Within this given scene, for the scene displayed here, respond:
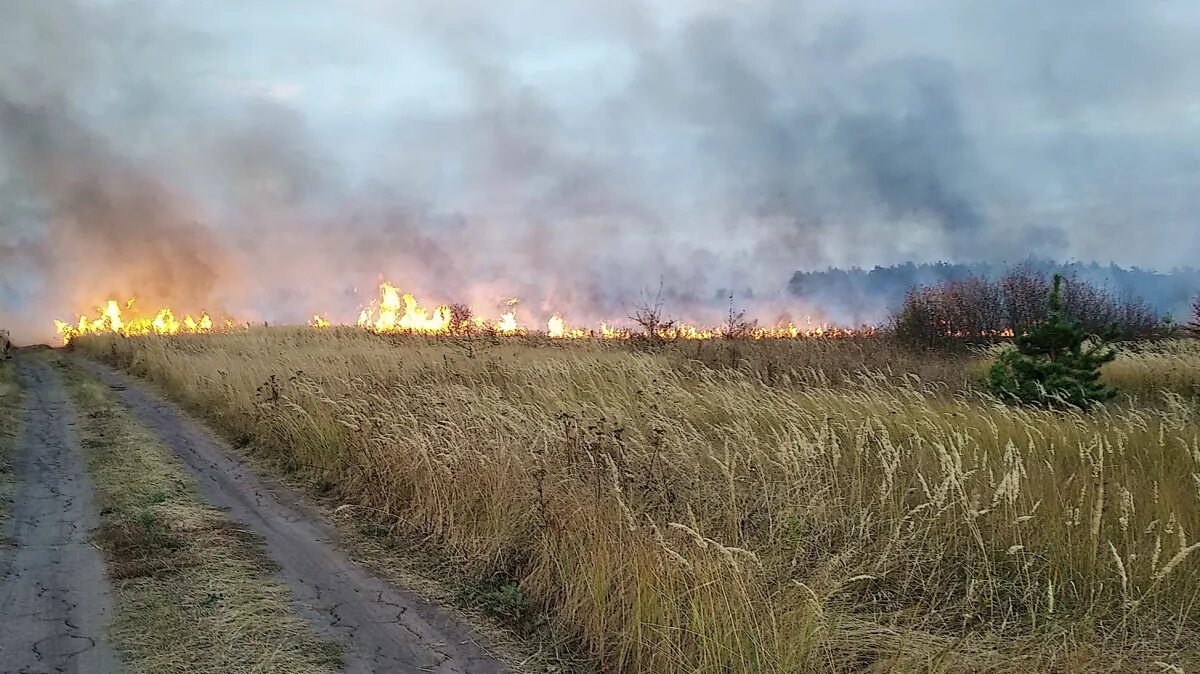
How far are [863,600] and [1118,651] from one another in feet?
4.27

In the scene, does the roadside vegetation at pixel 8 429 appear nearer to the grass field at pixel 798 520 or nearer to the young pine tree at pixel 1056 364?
the grass field at pixel 798 520

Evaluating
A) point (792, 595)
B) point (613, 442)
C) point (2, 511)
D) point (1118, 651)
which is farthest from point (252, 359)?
point (1118, 651)

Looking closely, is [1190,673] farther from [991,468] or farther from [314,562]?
[314,562]

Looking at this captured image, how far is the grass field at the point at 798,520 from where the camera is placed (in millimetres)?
3615

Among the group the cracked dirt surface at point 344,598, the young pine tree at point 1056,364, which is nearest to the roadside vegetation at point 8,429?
the cracked dirt surface at point 344,598

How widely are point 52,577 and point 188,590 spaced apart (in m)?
1.32

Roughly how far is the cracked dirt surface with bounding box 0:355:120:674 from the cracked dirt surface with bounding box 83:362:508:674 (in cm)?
123

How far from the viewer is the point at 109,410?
45.0 ft

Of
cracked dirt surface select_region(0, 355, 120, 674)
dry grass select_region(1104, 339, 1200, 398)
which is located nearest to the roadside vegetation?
cracked dirt surface select_region(0, 355, 120, 674)

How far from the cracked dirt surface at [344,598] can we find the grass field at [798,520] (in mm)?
601

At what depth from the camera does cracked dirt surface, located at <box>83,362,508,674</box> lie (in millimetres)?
4094

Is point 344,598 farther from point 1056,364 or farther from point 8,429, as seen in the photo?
point 8,429

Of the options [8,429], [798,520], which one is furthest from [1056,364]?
[8,429]

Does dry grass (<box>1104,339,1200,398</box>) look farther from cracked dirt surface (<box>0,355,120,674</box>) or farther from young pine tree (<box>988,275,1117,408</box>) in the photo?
cracked dirt surface (<box>0,355,120,674</box>)
